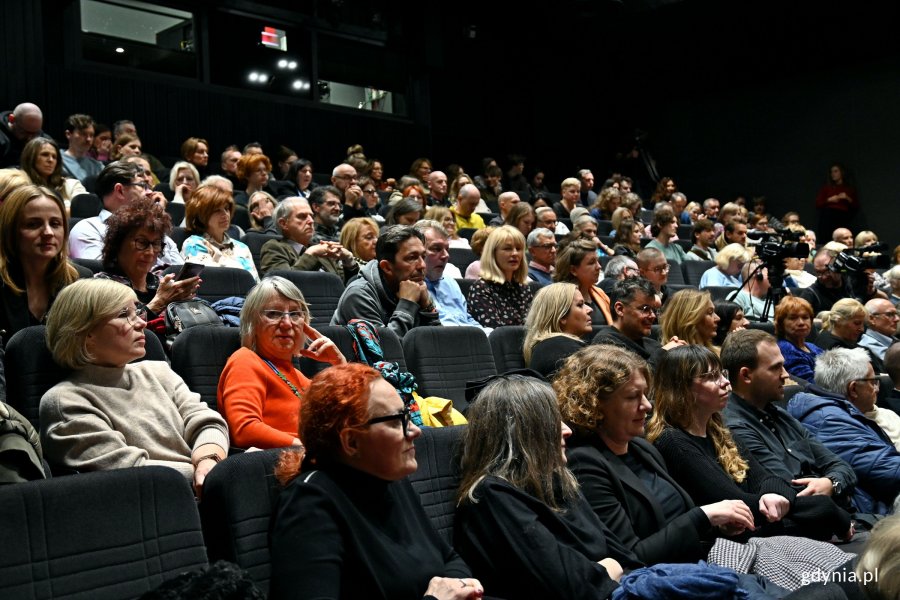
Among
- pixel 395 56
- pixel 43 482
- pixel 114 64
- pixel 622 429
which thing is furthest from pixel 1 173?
pixel 395 56

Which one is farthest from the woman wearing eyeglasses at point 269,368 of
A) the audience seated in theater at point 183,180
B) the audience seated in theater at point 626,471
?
the audience seated in theater at point 183,180

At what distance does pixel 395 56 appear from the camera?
859cm

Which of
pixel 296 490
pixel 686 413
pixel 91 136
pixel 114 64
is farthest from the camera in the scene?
pixel 114 64

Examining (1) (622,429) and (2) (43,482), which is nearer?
(2) (43,482)

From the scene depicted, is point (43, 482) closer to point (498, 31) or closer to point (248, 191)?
point (248, 191)

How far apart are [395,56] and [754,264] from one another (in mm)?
4600

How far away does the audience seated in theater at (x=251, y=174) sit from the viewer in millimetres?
5410

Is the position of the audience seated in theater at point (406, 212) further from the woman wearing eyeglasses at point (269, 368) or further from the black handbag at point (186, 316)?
the woman wearing eyeglasses at point (269, 368)

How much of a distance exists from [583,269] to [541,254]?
60 centimetres

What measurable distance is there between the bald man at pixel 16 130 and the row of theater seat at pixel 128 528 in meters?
3.84

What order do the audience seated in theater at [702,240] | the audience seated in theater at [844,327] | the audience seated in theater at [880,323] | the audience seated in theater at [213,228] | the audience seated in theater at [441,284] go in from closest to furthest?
the audience seated in theater at [213,228] → the audience seated in theater at [441,284] → the audience seated in theater at [844,327] → the audience seated in theater at [880,323] → the audience seated in theater at [702,240]

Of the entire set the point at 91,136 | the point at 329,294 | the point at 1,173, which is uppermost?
the point at 91,136

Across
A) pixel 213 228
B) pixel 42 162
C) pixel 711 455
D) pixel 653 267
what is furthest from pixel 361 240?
pixel 711 455

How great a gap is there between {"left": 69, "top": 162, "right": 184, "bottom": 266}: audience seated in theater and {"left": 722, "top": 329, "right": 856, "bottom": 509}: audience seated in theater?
1.91 meters
